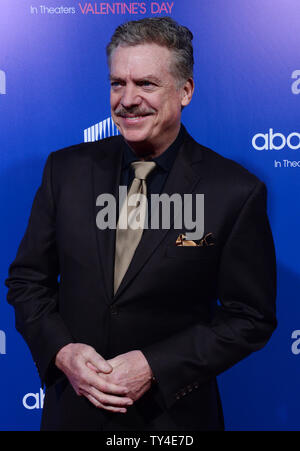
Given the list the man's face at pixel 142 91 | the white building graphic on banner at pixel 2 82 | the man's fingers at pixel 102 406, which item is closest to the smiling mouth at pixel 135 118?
the man's face at pixel 142 91

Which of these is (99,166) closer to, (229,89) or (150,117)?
(150,117)

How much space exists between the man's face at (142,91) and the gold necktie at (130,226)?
0.25 feet

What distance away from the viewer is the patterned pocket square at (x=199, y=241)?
4.54 ft

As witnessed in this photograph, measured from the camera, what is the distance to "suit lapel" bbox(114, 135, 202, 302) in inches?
53.2


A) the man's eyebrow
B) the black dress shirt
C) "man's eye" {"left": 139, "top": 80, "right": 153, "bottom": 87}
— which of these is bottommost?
the black dress shirt

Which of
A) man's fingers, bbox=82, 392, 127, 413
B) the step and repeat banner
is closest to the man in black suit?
man's fingers, bbox=82, 392, 127, 413

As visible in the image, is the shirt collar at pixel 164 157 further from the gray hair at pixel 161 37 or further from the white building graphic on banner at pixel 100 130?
the white building graphic on banner at pixel 100 130

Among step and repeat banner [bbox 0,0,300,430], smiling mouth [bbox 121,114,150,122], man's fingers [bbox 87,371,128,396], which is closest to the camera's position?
man's fingers [bbox 87,371,128,396]

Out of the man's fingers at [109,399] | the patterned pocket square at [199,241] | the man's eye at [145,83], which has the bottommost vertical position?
the man's fingers at [109,399]

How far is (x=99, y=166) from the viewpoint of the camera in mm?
1497

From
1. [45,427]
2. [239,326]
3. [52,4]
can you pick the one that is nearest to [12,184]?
[52,4]

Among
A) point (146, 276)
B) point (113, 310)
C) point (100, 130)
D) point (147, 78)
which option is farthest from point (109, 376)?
point (100, 130)

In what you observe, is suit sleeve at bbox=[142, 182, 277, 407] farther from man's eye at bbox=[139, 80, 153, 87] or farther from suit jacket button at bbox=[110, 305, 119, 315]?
man's eye at bbox=[139, 80, 153, 87]

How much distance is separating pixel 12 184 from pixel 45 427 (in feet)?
3.37
